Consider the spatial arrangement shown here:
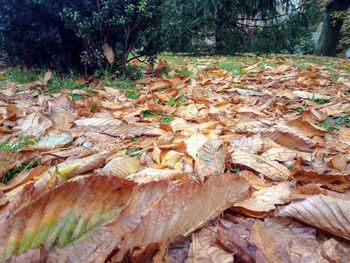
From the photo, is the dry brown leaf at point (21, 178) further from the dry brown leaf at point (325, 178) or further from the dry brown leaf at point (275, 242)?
the dry brown leaf at point (325, 178)

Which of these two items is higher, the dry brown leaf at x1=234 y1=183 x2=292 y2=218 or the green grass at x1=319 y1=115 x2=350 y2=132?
the dry brown leaf at x1=234 y1=183 x2=292 y2=218

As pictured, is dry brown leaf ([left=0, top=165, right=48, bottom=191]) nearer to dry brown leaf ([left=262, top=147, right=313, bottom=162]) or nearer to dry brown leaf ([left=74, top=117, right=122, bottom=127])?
dry brown leaf ([left=74, top=117, right=122, bottom=127])

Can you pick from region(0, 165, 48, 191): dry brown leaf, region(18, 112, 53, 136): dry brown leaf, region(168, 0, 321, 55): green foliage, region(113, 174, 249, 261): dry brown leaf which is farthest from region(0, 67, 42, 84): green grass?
region(168, 0, 321, 55): green foliage

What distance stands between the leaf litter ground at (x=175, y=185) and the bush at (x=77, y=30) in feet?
4.43

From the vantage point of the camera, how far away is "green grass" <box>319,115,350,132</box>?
1577mm

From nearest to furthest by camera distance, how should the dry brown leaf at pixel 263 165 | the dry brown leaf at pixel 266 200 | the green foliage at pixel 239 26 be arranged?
the dry brown leaf at pixel 266 200, the dry brown leaf at pixel 263 165, the green foliage at pixel 239 26

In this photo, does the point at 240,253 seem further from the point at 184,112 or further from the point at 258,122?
the point at 184,112

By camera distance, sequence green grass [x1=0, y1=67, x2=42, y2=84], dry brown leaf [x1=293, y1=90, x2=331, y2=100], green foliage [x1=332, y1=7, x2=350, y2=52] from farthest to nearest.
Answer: green foliage [x1=332, y1=7, x2=350, y2=52], green grass [x1=0, y1=67, x2=42, y2=84], dry brown leaf [x1=293, y1=90, x2=331, y2=100]

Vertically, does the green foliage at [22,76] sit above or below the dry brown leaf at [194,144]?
above

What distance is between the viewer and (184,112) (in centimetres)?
191

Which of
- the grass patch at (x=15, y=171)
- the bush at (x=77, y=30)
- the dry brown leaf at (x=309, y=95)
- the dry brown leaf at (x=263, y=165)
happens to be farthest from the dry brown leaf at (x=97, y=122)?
the bush at (x=77, y=30)

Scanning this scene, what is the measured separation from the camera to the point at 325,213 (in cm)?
63

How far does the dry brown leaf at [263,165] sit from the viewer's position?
3.17ft

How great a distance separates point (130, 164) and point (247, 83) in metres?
2.31
